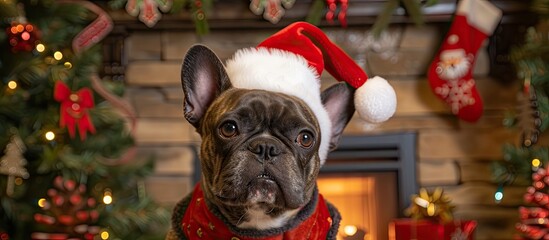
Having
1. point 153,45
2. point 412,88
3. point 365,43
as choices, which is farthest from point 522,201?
point 153,45

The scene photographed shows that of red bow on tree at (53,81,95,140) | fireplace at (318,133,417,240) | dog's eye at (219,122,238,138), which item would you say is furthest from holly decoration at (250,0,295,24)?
dog's eye at (219,122,238,138)

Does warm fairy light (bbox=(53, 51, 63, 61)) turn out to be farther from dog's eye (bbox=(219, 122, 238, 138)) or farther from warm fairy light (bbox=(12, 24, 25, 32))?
dog's eye (bbox=(219, 122, 238, 138))

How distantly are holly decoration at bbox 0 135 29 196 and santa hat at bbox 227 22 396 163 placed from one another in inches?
33.2

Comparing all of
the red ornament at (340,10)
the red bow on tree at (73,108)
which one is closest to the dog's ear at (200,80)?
the red bow on tree at (73,108)

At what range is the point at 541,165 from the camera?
6.67 feet

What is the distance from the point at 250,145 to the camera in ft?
3.84

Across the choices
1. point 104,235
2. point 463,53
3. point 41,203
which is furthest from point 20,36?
point 463,53

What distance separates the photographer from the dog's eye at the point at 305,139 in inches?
48.3

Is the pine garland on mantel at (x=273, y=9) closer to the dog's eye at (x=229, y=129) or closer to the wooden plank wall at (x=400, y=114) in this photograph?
the wooden plank wall at (x=400, y=114)

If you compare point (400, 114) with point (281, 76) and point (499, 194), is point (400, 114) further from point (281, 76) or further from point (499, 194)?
point (281, 76)

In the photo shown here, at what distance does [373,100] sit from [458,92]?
1.11 meters

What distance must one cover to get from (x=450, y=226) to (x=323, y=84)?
0.65m

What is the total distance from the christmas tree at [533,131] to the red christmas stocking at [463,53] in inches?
6.9

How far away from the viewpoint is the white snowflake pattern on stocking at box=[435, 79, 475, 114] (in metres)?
2.34
